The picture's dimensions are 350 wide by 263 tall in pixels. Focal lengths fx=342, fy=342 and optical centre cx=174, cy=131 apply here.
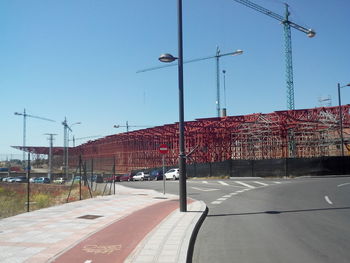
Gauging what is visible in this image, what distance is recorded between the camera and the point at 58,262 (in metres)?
5.77

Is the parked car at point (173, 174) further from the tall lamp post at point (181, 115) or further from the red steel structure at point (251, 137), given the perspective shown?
the tall lamp post at point (181, 115)

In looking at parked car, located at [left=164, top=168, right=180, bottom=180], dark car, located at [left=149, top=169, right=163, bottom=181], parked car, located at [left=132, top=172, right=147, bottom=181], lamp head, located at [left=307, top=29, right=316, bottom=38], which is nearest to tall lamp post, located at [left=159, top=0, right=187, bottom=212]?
parked car, located at [left=164, top=168, right=180, bottom=180]

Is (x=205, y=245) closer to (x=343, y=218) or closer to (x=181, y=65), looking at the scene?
(x=343, y=218)

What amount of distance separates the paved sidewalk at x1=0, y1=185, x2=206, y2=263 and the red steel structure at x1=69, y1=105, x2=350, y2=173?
23168 mm

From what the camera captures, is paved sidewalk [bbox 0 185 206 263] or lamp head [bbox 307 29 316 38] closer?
paved sidewalk [bbox 0 185 206 263]

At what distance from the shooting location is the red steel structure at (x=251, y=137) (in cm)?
4241

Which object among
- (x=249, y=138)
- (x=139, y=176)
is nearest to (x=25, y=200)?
(x=139, y=176)

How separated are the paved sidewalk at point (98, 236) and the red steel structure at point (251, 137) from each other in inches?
912

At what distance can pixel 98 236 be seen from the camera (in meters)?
7.88

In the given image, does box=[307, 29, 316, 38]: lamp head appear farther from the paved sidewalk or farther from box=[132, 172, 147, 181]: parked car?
the paved sidewalk

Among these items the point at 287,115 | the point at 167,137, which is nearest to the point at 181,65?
the point at 287,115

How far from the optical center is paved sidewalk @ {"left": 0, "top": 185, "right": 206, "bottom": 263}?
6141 millimetres

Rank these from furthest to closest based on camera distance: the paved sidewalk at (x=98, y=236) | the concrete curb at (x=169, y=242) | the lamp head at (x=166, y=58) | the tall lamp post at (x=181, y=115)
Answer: the lamp head at (x=166, y=58)
the tall lamp post at (x=181, y=115)
the paved sidewalk at (x=98, y=236)
the concrete curb at (x=169, y=242)

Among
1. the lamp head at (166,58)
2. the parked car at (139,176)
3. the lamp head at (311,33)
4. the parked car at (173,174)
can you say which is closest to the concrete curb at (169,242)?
the lamp head at (166,58)
